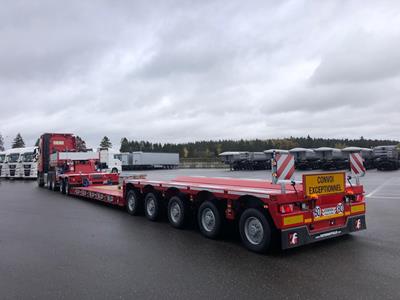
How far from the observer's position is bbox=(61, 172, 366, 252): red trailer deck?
5.74 metres

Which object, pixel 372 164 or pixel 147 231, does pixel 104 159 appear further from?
pixel 372 164

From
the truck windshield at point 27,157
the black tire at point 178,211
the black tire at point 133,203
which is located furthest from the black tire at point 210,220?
the truck windshield at point 27,157

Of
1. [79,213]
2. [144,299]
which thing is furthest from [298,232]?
[79,213]

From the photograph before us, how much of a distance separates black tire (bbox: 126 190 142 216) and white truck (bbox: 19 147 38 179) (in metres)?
22.3

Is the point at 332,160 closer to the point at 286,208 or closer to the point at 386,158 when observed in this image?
the point at 386,158

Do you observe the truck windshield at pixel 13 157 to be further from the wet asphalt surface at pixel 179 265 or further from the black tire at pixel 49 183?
the wet asphalt surface at pixel 179 265

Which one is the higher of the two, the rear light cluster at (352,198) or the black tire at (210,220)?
the rear light cluster at (352,198)

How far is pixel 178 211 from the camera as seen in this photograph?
8.12 meters

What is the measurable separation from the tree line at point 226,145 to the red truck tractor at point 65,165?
100712 millimetres

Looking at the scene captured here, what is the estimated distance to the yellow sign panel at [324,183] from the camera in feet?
19.7

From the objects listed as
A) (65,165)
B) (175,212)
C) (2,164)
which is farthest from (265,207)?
(2,164)

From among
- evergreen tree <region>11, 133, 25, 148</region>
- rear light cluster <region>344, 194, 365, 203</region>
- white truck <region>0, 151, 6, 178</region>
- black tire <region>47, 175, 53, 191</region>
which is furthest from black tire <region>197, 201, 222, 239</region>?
evergreen tree <region>11, 133, 25, 148</region>

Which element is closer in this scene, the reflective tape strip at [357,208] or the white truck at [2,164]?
the reflective tape strip at [357,208]

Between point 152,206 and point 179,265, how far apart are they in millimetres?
3805
